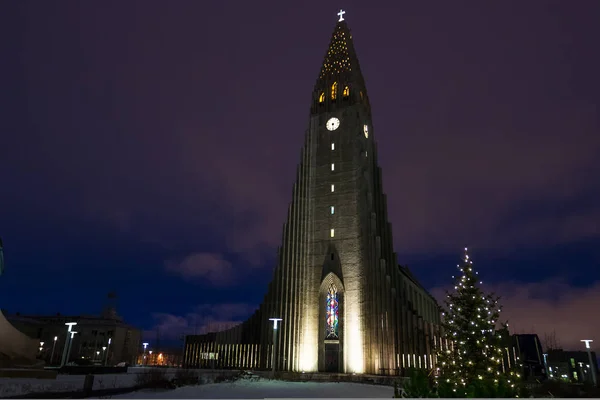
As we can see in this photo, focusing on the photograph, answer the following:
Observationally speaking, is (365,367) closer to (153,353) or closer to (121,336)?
(121,336)

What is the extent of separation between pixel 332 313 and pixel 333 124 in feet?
79.7

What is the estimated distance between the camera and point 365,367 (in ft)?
135

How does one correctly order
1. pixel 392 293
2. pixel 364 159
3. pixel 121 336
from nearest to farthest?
pixel 392 293 < pixel 364 159 < pixel 121 336

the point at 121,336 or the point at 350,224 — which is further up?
the point at 350,224

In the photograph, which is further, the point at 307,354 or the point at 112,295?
the point at 112,295

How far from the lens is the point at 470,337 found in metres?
19.0

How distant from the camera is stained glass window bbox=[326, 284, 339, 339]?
45.6 metres

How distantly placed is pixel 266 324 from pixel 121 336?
46857 mm

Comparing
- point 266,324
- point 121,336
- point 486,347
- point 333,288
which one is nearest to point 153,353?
point 121,336

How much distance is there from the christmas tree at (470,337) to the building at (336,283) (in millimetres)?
20915

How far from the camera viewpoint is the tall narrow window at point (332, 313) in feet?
149

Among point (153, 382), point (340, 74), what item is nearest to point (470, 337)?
point (153, 382)

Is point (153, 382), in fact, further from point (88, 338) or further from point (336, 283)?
point (88, 338)

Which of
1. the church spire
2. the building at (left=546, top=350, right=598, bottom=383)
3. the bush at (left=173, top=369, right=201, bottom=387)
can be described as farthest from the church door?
the building at (left=546, top=350, right=598, bottom=383)
